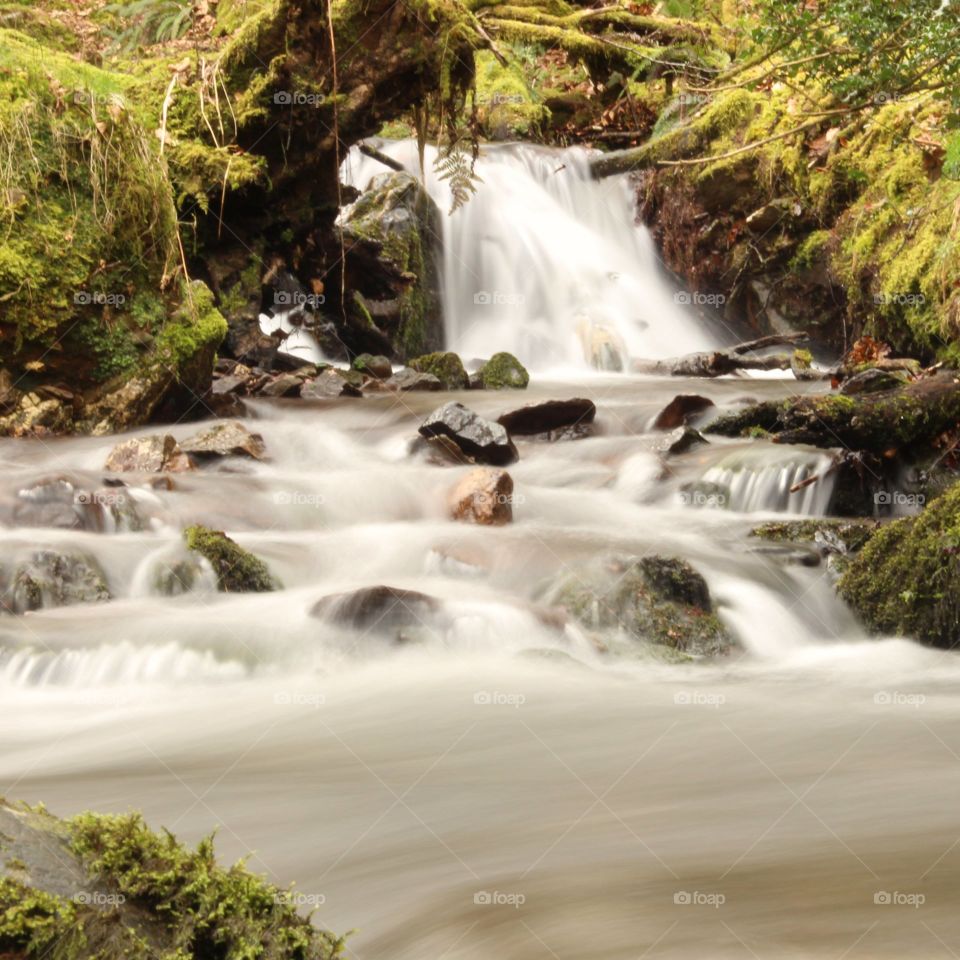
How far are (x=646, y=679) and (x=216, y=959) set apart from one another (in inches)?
130

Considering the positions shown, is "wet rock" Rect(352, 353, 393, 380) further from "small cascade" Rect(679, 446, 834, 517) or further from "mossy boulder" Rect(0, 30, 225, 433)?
"small cascade" Rect(679, 446, 834, 517)

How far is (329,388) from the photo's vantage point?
10125mm

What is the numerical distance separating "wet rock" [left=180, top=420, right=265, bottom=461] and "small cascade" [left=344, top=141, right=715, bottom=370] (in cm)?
550

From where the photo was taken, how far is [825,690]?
15.0ft

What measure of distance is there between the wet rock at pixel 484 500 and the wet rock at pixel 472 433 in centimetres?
104

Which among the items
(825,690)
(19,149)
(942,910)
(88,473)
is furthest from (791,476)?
(19,149)

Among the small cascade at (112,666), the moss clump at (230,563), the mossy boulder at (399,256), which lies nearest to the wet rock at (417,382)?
the mossy boulder at (399,256)

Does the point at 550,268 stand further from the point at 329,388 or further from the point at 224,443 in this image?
the point at 224,443

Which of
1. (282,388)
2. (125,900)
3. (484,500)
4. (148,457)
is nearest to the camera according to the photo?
(125,900)

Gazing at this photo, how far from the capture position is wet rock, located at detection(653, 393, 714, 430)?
8.79m

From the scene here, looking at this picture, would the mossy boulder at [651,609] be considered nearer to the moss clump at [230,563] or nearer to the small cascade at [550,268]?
the moss clump at [230,563]

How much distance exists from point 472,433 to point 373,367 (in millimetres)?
3550

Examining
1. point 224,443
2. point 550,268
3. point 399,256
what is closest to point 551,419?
point 224,443

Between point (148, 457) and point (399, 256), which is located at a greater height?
point (399, 256)
